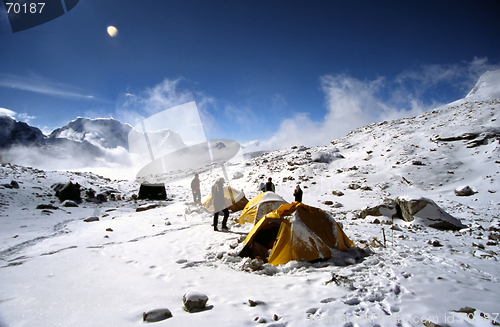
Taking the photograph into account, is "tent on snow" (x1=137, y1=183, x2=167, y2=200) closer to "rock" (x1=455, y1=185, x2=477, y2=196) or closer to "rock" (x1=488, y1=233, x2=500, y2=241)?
"rock" (x1=488, y1=233, x2=500, y2=241)

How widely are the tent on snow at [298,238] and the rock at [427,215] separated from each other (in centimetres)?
435

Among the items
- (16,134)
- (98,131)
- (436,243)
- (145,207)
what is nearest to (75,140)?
(98,131)

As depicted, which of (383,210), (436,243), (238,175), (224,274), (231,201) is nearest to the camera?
(224,274)

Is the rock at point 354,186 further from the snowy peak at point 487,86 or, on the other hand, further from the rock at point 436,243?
the snowy peak at point 487,86

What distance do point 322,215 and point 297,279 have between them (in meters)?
2.33

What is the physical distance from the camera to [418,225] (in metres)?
8.16

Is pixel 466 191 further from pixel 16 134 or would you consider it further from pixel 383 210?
pixel 16 134

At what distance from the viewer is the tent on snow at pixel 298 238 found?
5.44 metres

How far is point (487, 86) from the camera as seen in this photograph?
46062 millimetres

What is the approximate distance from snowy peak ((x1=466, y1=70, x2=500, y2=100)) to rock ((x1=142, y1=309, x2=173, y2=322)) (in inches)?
2348

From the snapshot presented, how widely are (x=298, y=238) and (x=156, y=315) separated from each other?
3.65 meters

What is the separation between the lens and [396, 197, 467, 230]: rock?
7.97m

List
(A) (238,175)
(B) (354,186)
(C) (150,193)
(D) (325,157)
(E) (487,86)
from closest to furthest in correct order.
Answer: (B) (354,186), (C) (150,193), (D) (325,157), (A) (238,175), (E) (487,86)

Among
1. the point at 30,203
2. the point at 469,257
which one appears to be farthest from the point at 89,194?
the point at 469,257
